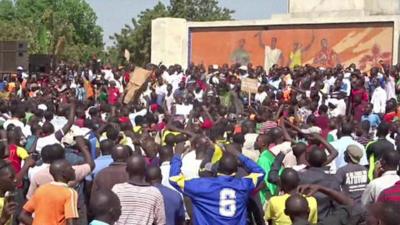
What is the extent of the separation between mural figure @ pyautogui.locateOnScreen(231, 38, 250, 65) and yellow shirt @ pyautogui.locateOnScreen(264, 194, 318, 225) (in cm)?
2013

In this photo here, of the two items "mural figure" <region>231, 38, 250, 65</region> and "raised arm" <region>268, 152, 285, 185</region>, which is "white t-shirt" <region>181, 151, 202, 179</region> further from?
"mural figure" <region>231, 38, 250, 65</region>

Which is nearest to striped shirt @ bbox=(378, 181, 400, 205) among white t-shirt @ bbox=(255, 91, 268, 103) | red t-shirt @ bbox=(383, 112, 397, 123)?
red t-shirt @ bbox=(383, 112, 397, 123)

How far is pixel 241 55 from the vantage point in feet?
88.2

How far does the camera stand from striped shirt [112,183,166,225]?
6.38m

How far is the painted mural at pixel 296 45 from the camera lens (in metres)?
24.2

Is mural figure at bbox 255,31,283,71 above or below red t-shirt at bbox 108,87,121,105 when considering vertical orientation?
above

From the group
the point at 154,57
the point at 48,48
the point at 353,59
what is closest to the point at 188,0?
the point at 48,48

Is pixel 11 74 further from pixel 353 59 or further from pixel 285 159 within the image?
pixel 285 159

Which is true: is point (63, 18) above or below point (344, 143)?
above

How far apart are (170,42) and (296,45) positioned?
477cm

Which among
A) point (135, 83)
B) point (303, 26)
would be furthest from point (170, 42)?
point (135, 83)

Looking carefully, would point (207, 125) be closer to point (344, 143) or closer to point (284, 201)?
point (344, 143)

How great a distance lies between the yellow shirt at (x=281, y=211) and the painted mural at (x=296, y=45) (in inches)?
700

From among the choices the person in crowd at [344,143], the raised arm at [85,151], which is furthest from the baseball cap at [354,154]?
the raised arm at [85,151]
